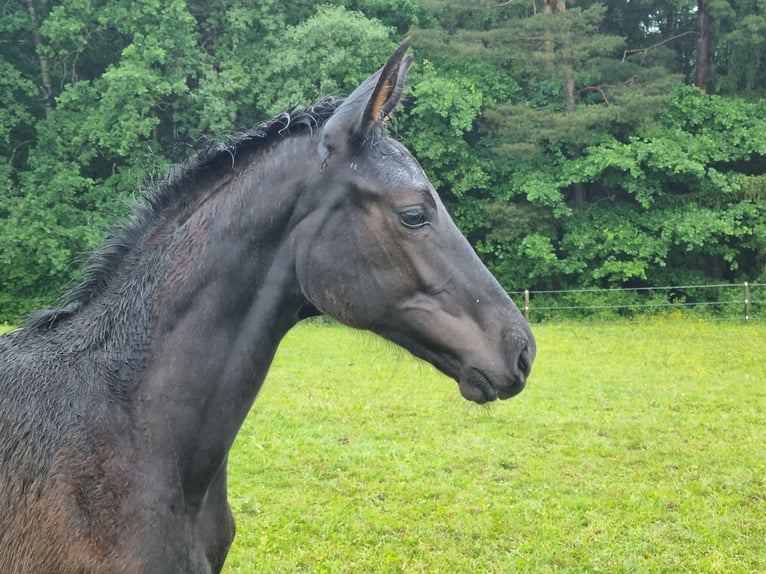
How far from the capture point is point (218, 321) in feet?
7.20

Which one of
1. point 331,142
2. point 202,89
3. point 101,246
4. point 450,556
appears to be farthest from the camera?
point 202,89

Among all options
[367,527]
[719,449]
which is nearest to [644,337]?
[719,449]

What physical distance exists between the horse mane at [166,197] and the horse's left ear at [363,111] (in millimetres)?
179

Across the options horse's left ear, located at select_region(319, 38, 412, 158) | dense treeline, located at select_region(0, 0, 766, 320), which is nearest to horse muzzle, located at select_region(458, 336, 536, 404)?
horse's left ear, located at select_region(319, 38, 412, 158)

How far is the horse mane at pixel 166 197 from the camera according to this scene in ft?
7.86

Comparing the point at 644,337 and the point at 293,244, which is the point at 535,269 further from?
the point at 293,244

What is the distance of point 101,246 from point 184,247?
418mm

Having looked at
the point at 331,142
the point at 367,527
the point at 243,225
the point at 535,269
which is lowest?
the point at 535,269

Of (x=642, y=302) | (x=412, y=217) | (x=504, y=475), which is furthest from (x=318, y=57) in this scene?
(x=412, y=217)

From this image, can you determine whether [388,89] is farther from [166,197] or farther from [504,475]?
[504,475]

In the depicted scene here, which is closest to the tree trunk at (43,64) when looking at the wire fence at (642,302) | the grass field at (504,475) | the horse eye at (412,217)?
the wire fence at (642,302)

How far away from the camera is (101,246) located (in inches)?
96.8

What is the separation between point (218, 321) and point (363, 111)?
0.89 metres

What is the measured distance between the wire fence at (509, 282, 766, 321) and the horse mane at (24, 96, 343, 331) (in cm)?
1896
